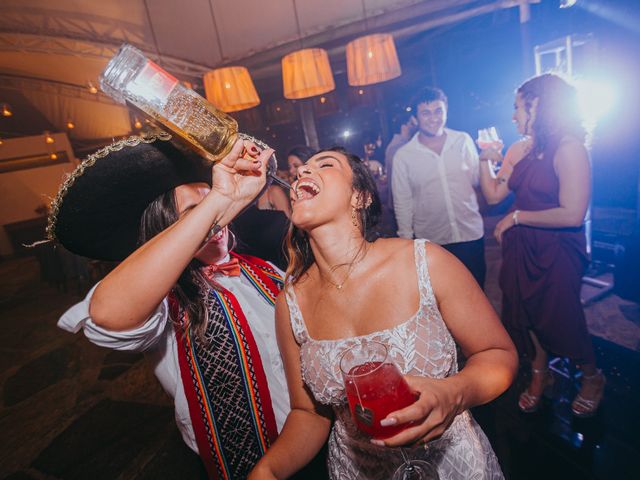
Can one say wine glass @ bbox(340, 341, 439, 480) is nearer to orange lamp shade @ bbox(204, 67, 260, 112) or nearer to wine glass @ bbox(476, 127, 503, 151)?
wine glass @ bbox(476, 127, 503, 151)

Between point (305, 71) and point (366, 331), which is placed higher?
point (305, 71)

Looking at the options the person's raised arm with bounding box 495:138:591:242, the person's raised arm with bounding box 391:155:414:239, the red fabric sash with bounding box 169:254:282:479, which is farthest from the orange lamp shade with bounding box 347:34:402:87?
the red fabric sash with bounding box 169:254:282:479

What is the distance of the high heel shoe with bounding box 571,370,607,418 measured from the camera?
2.74 m

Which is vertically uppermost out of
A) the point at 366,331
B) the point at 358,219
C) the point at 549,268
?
the point at 358,219

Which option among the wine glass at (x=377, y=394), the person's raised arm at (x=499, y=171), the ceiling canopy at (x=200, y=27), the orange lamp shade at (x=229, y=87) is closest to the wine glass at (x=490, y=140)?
the person's raised arm at (x=499, y=171)

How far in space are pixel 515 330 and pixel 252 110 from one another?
34.3 ft

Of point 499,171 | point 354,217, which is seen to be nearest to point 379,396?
point 354,217

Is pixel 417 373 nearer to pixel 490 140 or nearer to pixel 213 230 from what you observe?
pixel 213 230

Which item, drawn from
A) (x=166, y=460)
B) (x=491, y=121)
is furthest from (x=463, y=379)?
(x=491, y=121)

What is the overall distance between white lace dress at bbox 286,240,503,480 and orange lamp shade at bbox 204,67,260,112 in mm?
4417

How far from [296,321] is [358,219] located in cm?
62

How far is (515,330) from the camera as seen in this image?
121 inches

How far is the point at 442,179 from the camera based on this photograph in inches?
151

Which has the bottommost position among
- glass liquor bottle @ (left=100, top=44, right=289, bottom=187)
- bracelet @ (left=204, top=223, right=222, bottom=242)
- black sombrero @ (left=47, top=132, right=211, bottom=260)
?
bracelet @ (left=204, top=223, right=222, bottom=242)
